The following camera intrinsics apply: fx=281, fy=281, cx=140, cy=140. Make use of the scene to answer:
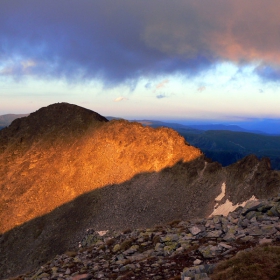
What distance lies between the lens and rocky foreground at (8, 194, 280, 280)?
16953 millimetres

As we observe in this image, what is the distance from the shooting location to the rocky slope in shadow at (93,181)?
64.7m

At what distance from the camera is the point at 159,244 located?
73.9ft

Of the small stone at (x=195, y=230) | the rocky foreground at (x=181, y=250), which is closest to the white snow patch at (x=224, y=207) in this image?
the rocky foreground at (x=181, y=250)

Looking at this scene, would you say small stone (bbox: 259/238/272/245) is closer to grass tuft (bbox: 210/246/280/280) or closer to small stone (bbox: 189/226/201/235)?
grass tuft (bbox: 210/246/280/280)

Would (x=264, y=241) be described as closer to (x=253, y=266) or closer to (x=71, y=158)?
(x=253, y=266)

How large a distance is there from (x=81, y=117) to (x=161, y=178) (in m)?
40.3

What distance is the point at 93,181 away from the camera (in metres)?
80.8

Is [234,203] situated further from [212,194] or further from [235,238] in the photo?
[235,238]

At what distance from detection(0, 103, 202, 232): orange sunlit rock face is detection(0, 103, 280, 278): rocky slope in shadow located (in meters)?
0.30

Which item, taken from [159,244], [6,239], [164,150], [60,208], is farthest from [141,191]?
[159,244]

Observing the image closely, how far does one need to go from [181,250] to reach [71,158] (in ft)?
240

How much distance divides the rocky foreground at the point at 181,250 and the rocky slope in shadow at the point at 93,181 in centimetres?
3772

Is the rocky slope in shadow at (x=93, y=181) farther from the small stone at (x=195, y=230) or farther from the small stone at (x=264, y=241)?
the small stone at (x=264, y=241)

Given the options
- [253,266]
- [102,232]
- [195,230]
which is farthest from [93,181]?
[253,266]
